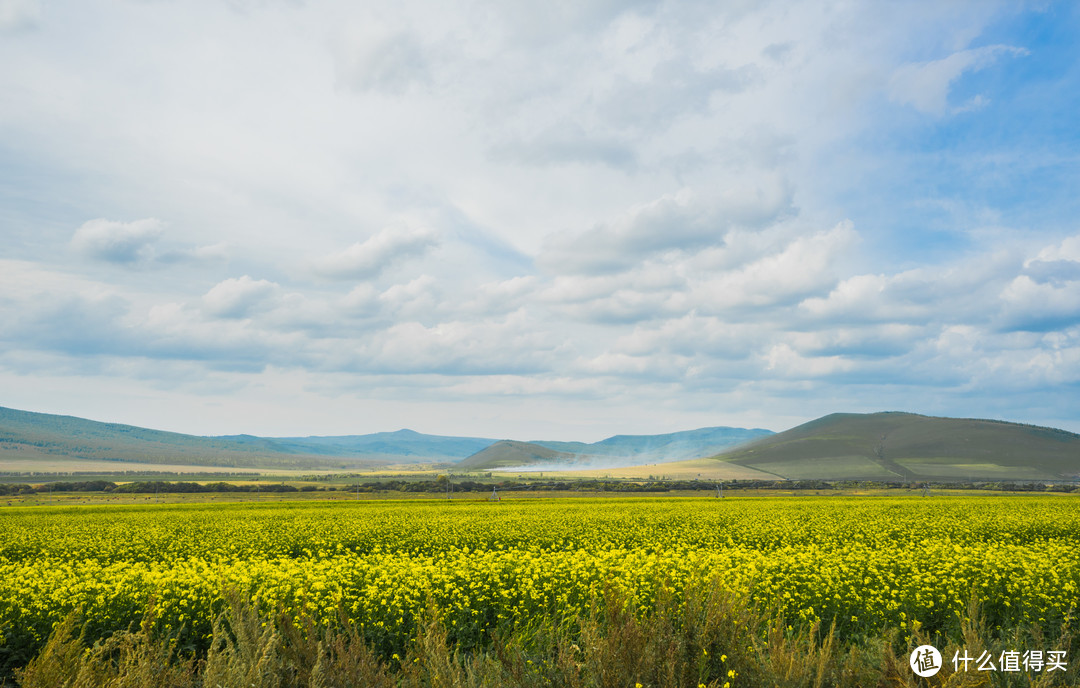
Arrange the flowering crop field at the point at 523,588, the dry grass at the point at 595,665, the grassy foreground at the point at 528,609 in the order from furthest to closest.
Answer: the flowering crop field at the point at 523,588 → the grassy foreground at the point at 528,609 → the dry grass at the point at 595,665

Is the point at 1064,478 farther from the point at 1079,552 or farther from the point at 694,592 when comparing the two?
the point at 694,592

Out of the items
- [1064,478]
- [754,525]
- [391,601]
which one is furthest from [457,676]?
[1064,478]

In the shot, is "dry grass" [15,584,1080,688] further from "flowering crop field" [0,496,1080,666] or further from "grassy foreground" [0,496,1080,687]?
"flowering crop field" [0,496,1080,666]

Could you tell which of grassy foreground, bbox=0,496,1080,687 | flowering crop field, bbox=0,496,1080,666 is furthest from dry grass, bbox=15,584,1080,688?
flowering crop field, bbox=0,496,1080,666

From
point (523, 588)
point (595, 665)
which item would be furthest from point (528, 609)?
point (595, 665)

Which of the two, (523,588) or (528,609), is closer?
(528,609)

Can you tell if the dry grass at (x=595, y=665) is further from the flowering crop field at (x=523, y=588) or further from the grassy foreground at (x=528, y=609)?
the flowering crop field at (x=523, y=588)

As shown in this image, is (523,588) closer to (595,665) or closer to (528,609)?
(528,609)

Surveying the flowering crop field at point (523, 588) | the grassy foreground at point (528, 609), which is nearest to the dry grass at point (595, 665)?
the grassy foreground at point (528, 609)

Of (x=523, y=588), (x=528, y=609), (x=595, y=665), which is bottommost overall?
(x=528, y=609)

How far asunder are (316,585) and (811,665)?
8.14m

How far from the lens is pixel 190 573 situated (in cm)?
1292

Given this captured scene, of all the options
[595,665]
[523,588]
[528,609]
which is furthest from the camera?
[523,588]

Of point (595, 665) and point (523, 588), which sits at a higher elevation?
point (595, 665)
